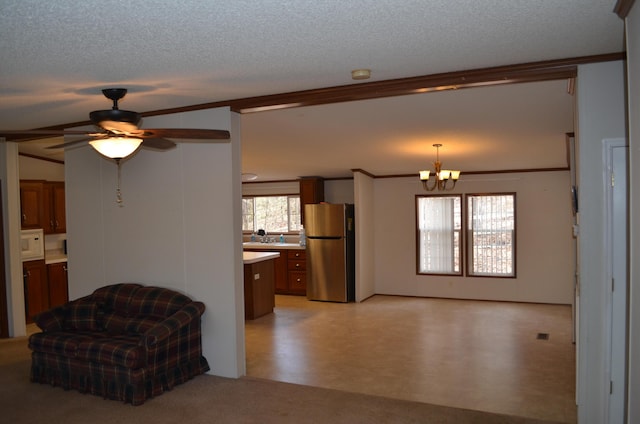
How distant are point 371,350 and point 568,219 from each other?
4.37 metres

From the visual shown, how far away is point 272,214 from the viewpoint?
1010cm

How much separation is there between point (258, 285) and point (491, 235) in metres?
4.00

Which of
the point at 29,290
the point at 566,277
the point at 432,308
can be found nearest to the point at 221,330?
the point at 29,290

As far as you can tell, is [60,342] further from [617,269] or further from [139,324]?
Answer: [617,269]

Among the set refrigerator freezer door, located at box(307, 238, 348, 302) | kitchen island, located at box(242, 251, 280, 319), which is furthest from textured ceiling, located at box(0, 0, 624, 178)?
refrigerator freezer door, located at box(307, 238, 348, 302)

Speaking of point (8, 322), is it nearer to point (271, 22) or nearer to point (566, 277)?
point (271, 22)

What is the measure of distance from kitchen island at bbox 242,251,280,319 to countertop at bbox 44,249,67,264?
104 inches

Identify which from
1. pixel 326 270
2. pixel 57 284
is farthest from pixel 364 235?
pixel 57 284

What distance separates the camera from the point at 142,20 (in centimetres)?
226

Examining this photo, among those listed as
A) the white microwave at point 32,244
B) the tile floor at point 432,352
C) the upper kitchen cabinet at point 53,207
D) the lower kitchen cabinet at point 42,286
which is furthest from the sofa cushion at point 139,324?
the upper kitchen cabinet at point 53,207

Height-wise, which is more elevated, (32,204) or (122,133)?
(122,133)

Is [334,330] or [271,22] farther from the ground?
[271,22]

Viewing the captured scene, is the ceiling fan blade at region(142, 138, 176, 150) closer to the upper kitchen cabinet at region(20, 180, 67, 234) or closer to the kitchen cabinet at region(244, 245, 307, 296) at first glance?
the upper kitchen cabinet at region(20, 180, 67, 234)

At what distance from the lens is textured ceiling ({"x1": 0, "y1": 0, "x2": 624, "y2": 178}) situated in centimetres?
219
